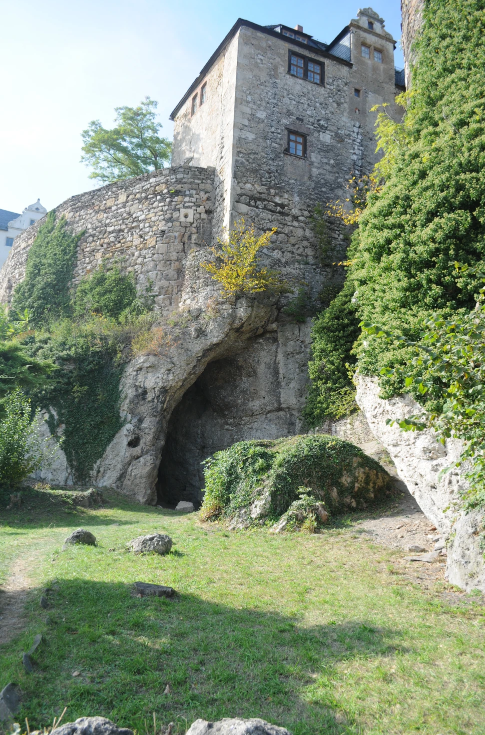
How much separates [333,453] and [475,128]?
19.0ft

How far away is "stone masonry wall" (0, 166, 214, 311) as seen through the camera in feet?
53.5

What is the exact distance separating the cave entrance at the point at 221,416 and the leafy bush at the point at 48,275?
5.90 metres

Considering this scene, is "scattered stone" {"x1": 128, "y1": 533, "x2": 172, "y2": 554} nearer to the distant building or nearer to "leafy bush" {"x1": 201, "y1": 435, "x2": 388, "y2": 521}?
"leafy bush" {"x1": 201, "y1": 435, "x2": 388, "y2": 521}

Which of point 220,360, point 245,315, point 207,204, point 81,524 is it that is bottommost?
point 81,524

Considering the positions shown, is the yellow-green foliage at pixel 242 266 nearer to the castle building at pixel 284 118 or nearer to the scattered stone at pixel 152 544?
the castle building at pixel 284 118

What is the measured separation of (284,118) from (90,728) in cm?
1752

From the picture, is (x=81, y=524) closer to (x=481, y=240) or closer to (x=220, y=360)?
(x=220, y=360)

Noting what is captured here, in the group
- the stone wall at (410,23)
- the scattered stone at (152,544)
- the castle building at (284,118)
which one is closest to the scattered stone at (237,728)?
the scattered stone at (152,544)

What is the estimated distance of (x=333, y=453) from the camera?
31.4ft

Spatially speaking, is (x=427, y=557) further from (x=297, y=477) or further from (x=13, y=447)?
(x=13, y=447)

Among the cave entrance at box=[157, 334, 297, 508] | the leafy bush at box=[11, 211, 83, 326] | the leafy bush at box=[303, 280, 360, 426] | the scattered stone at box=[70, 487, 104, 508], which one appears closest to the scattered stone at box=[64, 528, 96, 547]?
the scattered stone at box=[70, 487, 104, 508]

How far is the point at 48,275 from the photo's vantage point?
19.0 metres

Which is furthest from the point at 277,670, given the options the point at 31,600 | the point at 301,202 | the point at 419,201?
the point at 301,202

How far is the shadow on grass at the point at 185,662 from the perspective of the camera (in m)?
3.42
